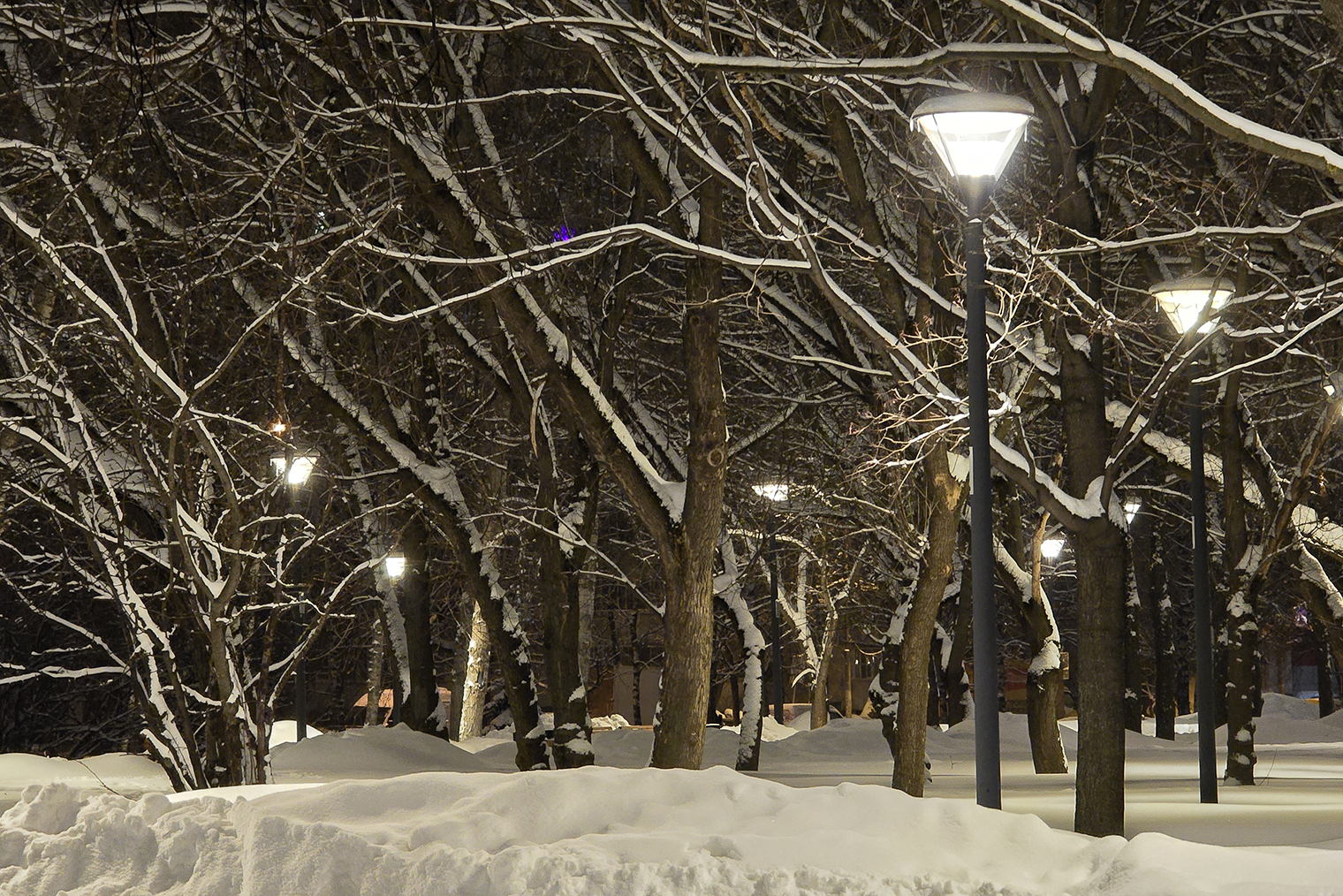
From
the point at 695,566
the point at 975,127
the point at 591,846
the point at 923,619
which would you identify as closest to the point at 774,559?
the point at 923,619

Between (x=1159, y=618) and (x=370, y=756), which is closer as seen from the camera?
(x=370, y=756)

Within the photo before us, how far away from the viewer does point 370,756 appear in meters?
20.1

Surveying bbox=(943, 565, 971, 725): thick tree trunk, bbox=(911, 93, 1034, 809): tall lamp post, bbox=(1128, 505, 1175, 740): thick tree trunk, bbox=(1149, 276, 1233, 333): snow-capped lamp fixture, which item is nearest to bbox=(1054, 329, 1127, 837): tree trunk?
bbox=(1149, 276, 1233, 333): snow-capped lamp fixture

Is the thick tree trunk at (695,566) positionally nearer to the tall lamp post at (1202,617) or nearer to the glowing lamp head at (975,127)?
the glowing lamp head at (975,127)

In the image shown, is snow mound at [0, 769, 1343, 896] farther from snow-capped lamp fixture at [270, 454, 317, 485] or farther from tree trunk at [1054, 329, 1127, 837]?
snow-capped lamp fixture at [270, 454, 317, 485]

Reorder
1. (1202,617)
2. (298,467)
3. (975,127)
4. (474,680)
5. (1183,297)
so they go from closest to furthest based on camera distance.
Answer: (975,127)
(1183,297)
(298,467)
(1202,617)
(474,680)

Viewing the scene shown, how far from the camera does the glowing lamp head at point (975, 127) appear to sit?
7.86 m

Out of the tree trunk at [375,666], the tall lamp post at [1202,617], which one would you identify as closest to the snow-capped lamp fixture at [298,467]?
the tall lamp post at [1202,617]

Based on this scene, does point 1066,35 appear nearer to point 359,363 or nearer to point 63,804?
point 63,804

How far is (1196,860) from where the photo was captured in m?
5.68

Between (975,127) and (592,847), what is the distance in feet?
14.2

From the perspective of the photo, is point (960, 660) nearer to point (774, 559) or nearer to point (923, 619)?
point (774, 559)

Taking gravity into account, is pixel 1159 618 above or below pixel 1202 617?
above

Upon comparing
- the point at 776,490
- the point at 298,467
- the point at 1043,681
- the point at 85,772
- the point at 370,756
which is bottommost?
the point at 85,772
